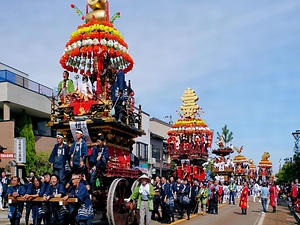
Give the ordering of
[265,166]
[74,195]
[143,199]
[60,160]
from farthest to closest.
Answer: [265,166] → [143,199] → [60,160] → [74,195]

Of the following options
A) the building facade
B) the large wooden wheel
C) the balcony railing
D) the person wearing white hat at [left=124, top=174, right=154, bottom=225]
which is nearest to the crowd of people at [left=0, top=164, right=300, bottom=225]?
the person wearing white hat at [left=124, top=174, right=154, bottom=225]

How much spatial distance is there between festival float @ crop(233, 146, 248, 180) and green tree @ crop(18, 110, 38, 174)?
88.6 feet

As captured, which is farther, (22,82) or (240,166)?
(240,166)

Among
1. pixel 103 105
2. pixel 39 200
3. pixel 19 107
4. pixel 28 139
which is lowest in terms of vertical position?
pixel 39 200

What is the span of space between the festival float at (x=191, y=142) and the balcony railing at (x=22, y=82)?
990cm

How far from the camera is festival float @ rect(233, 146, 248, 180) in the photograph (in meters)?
49.8

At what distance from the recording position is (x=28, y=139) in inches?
1110

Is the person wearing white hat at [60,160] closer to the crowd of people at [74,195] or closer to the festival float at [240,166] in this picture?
the crowd of people at [74,195]

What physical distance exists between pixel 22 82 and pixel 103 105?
64.2 ft

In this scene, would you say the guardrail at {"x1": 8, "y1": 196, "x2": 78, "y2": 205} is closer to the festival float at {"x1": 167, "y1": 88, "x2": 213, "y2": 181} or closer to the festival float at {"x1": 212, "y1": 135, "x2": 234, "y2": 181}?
the festival float at {"x1": 167, "y1": 88, "x2": 213, "y2": 181}

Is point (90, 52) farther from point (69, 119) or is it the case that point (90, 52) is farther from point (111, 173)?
point (111, 173)

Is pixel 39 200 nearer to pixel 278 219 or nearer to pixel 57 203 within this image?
pixel 57 203

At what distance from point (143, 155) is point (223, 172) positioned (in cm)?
827

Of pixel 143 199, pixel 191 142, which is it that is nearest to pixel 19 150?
pixel 191 142
